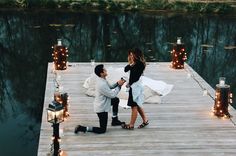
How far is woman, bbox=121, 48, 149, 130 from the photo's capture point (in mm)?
9594

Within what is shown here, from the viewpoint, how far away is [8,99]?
1546 centimetres

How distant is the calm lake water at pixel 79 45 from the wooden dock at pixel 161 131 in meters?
1.85

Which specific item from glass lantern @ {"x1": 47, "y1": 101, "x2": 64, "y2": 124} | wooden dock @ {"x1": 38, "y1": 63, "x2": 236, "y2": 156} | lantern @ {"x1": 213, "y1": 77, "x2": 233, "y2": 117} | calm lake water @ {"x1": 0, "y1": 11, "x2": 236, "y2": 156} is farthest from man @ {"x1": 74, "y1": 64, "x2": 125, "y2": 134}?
calm lake water @ {"x1": 0, "y1": 11, "x2": 236, "y2": 156}

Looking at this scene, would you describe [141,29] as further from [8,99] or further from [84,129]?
[84,129]

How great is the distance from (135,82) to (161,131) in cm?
127

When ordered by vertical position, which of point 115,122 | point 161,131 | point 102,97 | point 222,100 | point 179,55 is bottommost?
point 161,131

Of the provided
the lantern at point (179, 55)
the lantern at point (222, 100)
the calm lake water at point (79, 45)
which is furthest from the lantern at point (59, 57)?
the lantern at point (222, 100)

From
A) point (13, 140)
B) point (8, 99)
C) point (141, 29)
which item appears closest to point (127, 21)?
point (141, 29)

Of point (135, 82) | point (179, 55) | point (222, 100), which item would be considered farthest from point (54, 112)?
point (179, 55)

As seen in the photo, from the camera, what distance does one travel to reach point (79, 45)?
76.2 feet

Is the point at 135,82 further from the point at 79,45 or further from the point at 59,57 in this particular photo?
the point at 79,45

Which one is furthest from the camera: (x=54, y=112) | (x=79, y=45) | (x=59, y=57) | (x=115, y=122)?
(x=79, y=45)

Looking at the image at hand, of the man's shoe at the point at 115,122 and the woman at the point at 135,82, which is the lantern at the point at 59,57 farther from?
the woman at the point at 135,82

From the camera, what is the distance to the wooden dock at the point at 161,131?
29.9 ft
